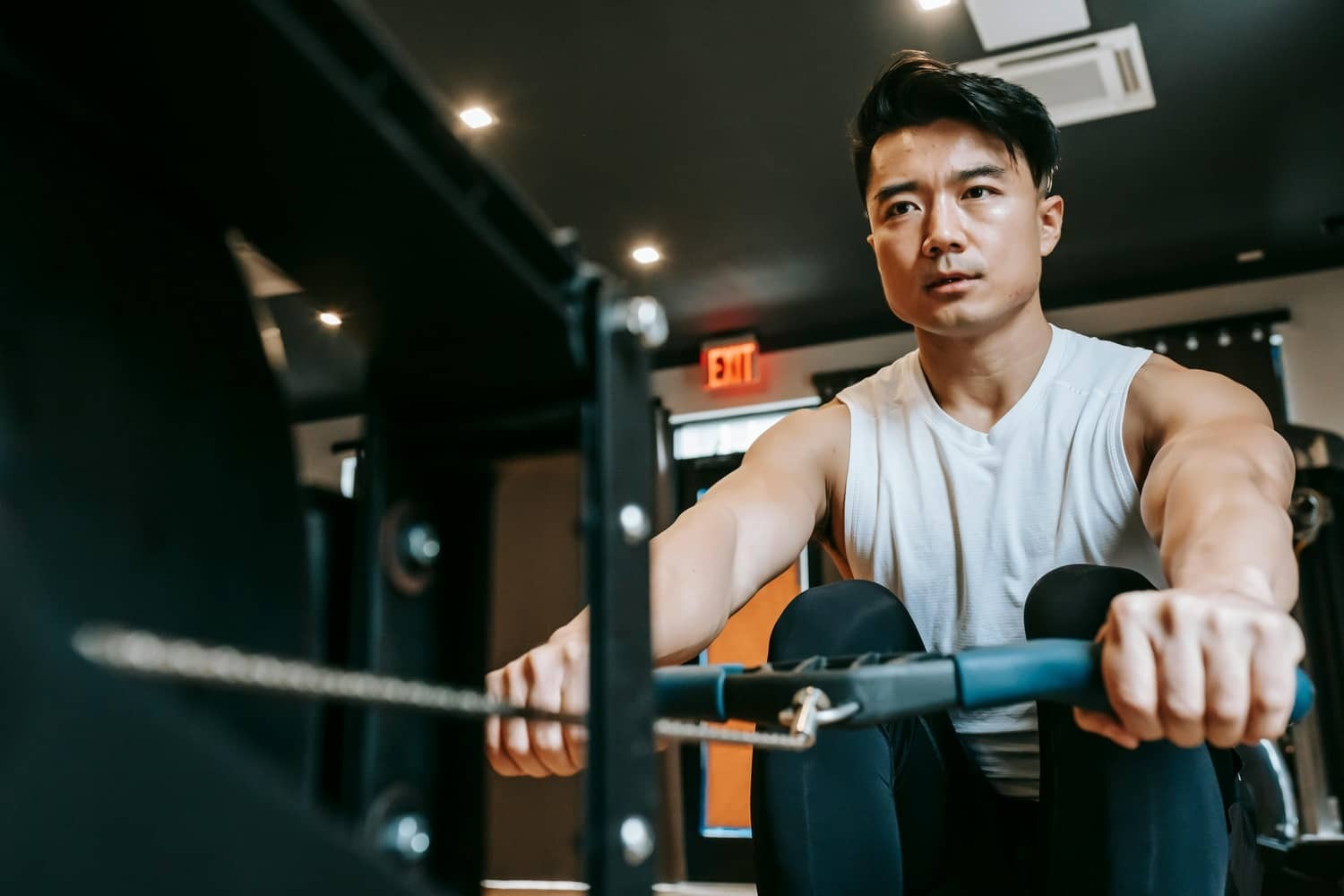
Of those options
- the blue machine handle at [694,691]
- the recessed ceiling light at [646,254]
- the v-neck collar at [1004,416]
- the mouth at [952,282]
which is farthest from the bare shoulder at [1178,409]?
the recessed ceiling light at [646,254]

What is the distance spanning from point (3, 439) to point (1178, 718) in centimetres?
52

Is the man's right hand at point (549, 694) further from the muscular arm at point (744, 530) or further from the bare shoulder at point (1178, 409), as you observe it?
the bare shoulder at point (1178, 409)

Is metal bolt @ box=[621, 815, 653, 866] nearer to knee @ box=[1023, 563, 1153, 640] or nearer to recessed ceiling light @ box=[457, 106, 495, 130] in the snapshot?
knee @ box=[1023, 563, 1153, 640]

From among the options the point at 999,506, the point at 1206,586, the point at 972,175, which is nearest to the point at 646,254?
the point at 972,175

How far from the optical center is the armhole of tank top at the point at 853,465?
4.08 ft

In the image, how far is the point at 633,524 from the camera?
0.37 meters

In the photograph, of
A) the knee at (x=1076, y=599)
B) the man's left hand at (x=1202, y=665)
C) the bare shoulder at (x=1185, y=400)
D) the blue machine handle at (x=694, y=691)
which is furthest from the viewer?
the bare shoulder at (x=1185, y=400)

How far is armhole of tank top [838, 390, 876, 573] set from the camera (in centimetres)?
124

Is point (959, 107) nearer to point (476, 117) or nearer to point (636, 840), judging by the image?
point (636, 840)

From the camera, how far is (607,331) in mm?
375

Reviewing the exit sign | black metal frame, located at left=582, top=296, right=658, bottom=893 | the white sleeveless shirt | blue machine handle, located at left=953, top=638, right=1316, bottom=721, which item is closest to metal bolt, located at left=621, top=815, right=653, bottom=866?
black metal frame, located at left=582, top=296, right=658, bottom=893

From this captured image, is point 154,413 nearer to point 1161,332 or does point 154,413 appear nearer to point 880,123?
point 880,123

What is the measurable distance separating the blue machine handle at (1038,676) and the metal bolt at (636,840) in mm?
261

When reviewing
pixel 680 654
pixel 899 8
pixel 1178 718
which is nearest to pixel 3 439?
pixel 1178 718
